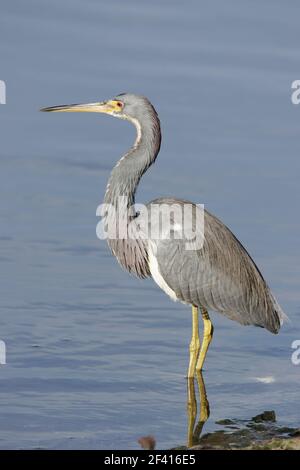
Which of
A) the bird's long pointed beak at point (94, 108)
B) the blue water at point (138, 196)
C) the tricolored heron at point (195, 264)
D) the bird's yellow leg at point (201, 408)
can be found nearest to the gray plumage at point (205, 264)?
the tricolored heron at point (195, 264)

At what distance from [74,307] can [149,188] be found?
2.31 meters

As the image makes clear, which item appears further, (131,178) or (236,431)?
(131,178)

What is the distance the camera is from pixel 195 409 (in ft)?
30.3

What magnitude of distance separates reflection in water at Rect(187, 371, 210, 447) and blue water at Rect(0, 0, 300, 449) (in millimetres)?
57

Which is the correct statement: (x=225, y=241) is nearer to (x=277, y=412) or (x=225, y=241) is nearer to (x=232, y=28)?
(x=277, y=412)

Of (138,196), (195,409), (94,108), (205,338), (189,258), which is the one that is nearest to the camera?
(195,409)

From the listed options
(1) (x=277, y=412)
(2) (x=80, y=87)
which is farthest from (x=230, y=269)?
(2) (x=80, y=87)

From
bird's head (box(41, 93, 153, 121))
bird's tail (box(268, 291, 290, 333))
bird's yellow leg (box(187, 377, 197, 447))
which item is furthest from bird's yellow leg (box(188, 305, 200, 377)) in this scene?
bird's head (box(41, 93, 153, 121))

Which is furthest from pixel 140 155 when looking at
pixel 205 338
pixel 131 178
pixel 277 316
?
pixel 277 316

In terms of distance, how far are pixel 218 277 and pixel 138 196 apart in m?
2.59

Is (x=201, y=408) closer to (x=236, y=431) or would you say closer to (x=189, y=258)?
(x=236, y=431)

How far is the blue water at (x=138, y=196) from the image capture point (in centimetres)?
924

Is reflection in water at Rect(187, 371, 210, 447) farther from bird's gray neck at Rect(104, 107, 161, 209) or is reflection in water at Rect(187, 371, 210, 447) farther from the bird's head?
the bird's head

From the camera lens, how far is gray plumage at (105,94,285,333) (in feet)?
32.1
